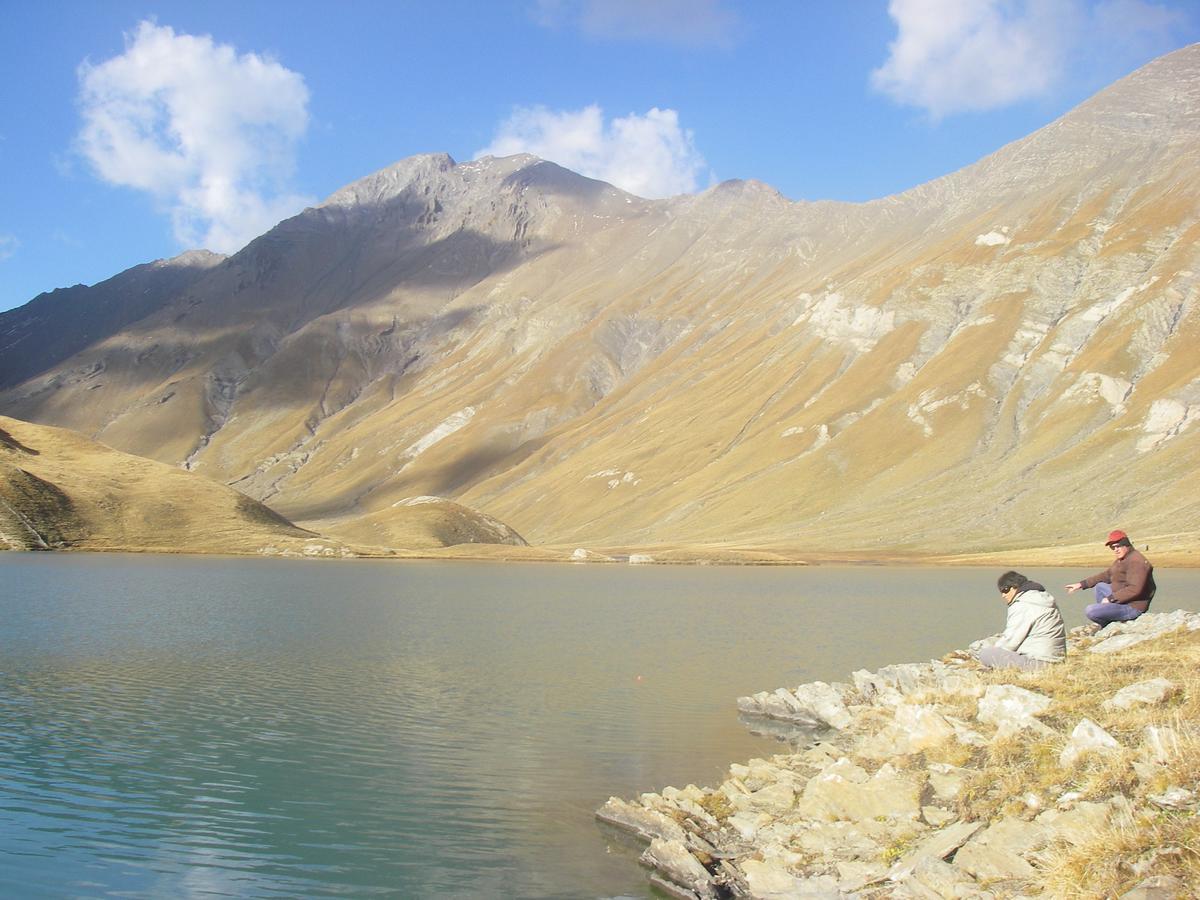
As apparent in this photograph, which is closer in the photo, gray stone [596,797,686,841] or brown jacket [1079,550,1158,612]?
gray stone [596,797,686,841]

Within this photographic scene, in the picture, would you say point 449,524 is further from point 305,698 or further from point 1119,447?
point 305,698

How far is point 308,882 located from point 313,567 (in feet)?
339

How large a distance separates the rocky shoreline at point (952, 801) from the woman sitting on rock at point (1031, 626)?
1.71 ft

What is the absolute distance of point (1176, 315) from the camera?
601ft

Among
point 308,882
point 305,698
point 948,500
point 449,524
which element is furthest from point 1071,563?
point 308,882

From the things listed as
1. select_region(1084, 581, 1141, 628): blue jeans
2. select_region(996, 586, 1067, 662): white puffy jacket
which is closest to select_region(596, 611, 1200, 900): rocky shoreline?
select_region(996, 586, 1067, 662): white puffy jacket

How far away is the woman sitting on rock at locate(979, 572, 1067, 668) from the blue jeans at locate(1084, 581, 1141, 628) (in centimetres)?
336

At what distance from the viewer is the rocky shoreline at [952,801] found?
563 inches

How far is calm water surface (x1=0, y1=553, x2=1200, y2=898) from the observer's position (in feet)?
60.3

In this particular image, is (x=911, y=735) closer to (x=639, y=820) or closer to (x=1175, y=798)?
(x=639, y=820)

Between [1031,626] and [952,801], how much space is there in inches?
304

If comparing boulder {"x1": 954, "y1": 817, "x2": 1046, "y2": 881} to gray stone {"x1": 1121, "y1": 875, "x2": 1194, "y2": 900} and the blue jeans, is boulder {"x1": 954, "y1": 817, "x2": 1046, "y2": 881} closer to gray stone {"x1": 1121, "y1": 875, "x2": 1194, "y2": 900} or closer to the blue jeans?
gray stone {"x1": 1121, "y1": 875, "x2": 1194, "y2": 900}

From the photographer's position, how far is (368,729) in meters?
29.0

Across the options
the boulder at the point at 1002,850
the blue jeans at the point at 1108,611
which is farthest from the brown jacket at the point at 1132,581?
the boulder at the point at 1002,850
